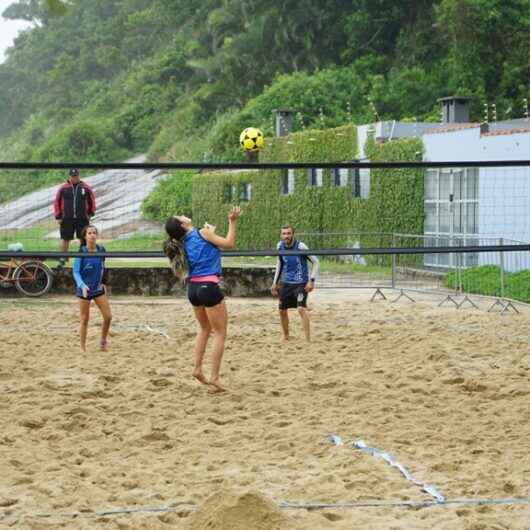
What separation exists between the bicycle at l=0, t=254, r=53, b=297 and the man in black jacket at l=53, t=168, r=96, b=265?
2.28 meters

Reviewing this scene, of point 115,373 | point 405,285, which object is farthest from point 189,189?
point 115,373

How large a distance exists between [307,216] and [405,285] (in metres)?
8.80

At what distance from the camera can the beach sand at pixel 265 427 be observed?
504cm

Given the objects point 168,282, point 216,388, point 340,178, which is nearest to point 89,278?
point 216,388

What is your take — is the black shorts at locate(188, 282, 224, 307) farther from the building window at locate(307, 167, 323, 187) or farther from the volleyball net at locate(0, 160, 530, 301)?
the building window at locate(307, 167, 323, 187)

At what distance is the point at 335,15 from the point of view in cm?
5125

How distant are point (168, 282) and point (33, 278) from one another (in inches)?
84.7

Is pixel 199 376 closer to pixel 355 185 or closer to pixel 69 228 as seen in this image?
pixel 69 228

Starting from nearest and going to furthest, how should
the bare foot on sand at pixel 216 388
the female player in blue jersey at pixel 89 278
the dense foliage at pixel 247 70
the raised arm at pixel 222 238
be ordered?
the raised arm at pixel 222 238 → the bare foot on sand at pixel 216 388 → the female player in blue jersey at pixel 89 278 → the dense foliage at pixel 247 70

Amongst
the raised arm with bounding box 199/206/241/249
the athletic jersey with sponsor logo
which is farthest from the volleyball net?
the raised arm with bounding box 199/206/241/249

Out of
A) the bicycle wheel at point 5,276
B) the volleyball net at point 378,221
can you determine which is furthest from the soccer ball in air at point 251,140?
the bicycle wheel at point 5,276

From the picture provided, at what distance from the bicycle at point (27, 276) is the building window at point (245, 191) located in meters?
12.5

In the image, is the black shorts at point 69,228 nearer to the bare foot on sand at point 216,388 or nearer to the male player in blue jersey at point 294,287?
the male player in blue jersey at point 294,287

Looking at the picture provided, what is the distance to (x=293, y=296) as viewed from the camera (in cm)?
1171
